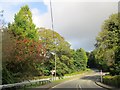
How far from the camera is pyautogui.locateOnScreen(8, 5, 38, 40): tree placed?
156 feet

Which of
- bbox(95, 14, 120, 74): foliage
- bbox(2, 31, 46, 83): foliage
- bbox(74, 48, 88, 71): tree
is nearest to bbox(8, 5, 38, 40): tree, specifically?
bbox(2, 31, 46, 83): foliage

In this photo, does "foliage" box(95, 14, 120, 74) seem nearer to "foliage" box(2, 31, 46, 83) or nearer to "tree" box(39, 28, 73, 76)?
"foliage" box(2, 31, 46, 83)

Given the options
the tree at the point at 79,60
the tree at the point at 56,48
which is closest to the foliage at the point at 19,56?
the tree at the point at 56,48

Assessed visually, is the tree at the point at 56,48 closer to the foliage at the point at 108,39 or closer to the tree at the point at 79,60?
the foliage at the point at 108,39

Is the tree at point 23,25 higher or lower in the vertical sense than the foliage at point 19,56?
higher

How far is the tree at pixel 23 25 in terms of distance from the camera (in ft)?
Result: 156

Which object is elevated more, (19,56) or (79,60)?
(79,60)

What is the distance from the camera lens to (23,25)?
50.3m

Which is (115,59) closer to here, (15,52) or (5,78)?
(15,52)

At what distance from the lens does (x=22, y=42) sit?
38.0 metres

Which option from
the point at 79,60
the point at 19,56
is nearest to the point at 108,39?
the point at 19,56

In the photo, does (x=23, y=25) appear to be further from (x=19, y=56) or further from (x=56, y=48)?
(x=56, y=48)

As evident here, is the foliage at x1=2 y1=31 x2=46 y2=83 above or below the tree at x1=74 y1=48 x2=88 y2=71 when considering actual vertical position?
below

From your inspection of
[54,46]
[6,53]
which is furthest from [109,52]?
[54,46]
